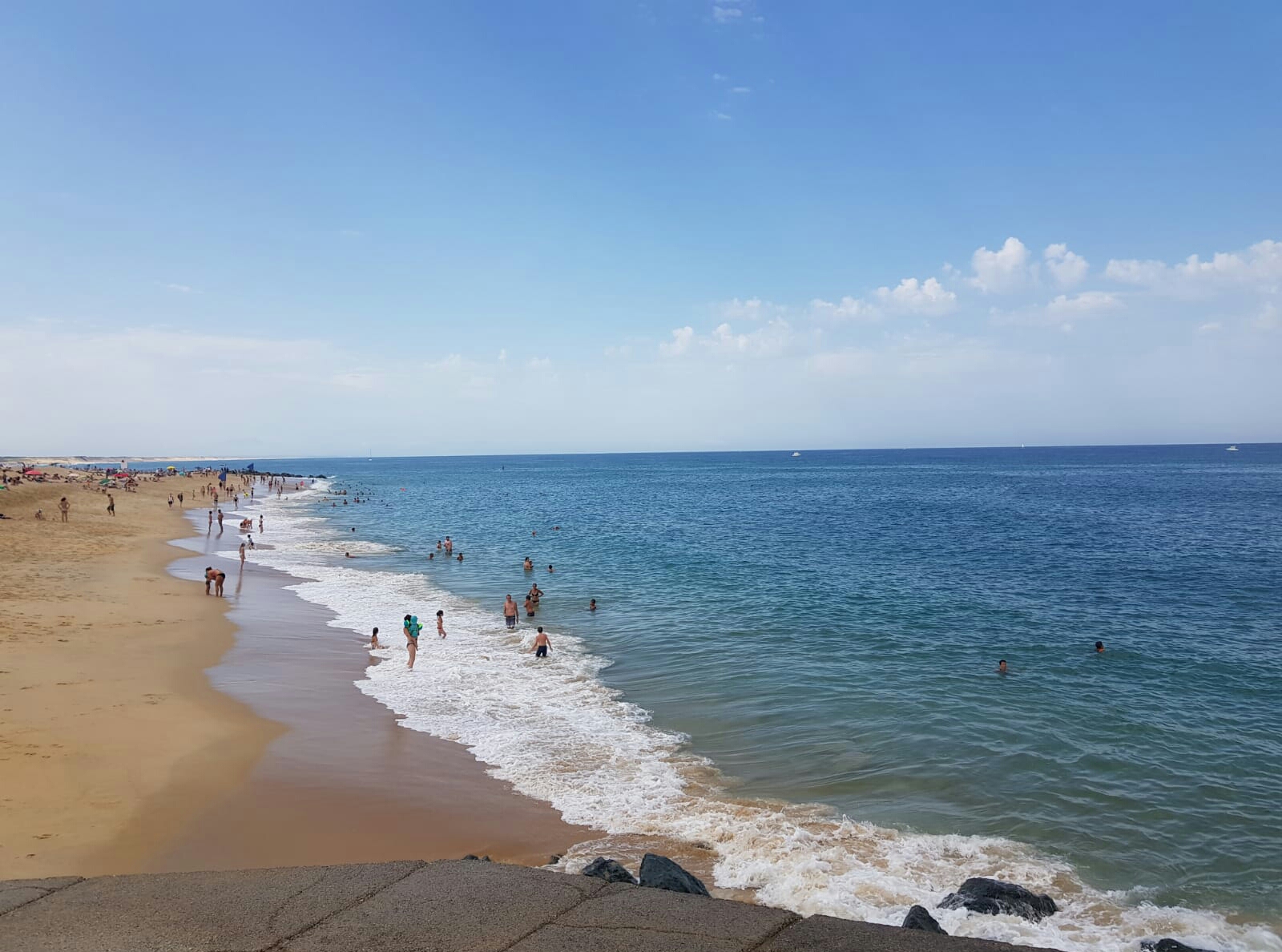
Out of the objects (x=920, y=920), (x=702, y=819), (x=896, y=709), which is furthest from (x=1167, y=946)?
(x=896, y=709)

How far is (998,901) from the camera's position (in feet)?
31.4

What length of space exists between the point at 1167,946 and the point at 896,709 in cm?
911

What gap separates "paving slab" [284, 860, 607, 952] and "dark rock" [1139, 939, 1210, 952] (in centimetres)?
704

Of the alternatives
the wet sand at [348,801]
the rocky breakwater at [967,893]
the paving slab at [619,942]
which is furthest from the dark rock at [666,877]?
the paving slab at [619,942]

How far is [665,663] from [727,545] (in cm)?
2589

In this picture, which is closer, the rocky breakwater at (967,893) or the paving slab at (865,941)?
the paving slab at (865,941)

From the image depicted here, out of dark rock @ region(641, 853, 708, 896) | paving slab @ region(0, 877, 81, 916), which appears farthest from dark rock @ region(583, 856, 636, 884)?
paving slab @ region(0, 877, 81, 916)

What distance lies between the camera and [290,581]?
35594 millimetres

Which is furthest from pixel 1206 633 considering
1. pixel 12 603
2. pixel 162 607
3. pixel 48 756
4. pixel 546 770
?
pixel 12 603

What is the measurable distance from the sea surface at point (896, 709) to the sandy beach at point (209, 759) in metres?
1.44

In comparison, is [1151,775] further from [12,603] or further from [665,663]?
[12,603]

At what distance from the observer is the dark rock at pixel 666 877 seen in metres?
8.78

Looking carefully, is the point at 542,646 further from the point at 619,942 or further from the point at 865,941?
the point at 865,941

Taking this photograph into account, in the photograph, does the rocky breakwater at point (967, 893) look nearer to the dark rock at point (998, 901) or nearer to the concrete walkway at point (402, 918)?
the dark rock at point (998, 901)
